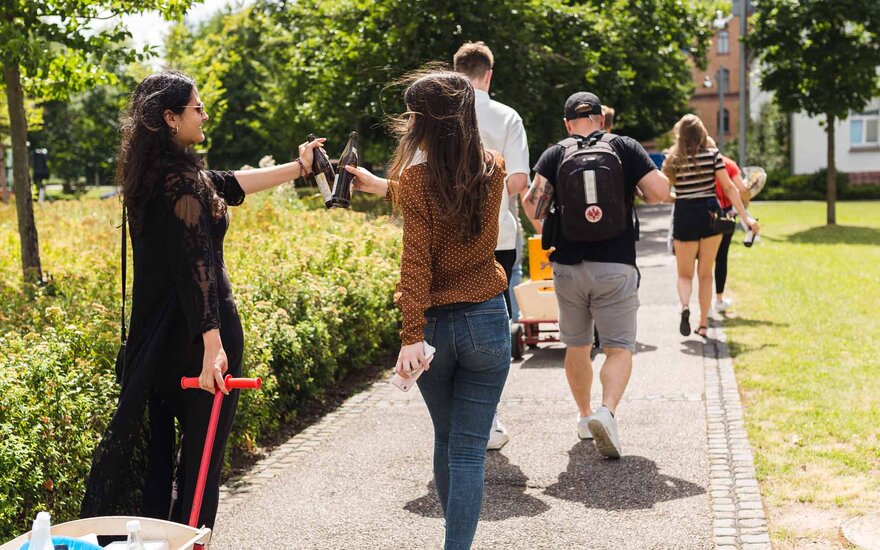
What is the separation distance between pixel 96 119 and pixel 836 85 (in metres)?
39.3

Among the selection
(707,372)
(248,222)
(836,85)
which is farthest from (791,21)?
(707,372)

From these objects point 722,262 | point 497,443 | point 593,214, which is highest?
point 593,214

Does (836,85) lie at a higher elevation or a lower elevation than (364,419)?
higher

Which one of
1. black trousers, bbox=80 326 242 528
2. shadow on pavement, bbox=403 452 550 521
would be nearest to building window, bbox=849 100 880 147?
shadow on pavement, bbox=403 452 550 521

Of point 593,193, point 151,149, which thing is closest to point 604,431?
point 593,193

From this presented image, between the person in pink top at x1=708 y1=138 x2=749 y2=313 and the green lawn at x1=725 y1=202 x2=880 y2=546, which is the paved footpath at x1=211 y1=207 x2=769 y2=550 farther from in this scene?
the person in pink top at x1=708 y1=138 x2=749 y2=313

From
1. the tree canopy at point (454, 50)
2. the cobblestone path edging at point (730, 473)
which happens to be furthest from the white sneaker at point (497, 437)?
the tree canopy at point (454, 50)

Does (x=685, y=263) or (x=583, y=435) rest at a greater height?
(x=685, y=263)

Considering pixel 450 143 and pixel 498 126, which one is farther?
pixel 498 126

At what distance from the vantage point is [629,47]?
2392 cm

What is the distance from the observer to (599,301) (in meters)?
5.89

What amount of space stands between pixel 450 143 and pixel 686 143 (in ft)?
19.4

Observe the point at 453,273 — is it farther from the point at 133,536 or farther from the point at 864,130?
the point at 864,130

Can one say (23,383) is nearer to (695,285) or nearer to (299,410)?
(299,410)
